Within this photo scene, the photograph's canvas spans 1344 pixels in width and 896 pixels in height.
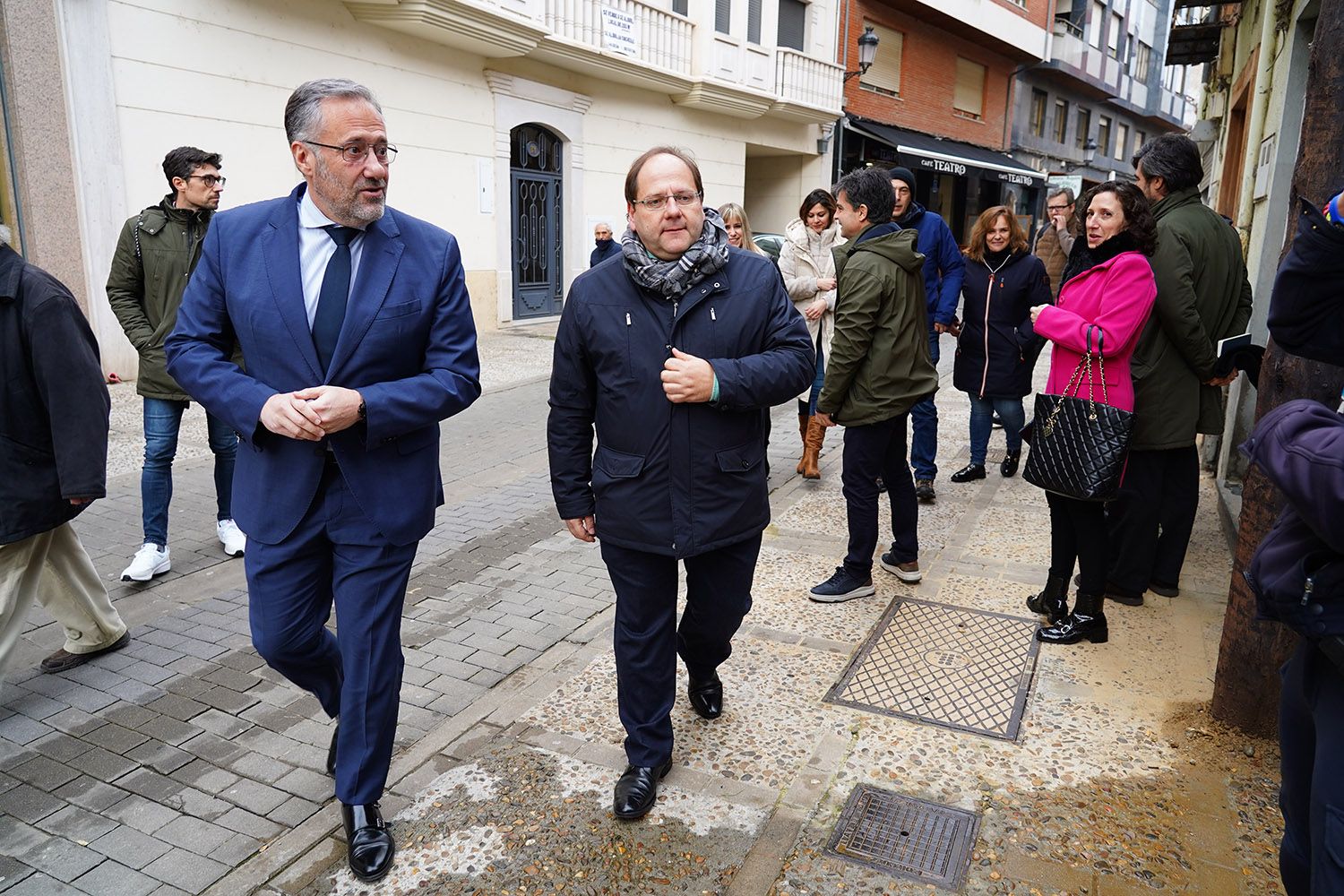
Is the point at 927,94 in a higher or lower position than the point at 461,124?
higher

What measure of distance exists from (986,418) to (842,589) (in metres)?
2.70

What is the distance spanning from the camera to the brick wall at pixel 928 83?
71.8 feet

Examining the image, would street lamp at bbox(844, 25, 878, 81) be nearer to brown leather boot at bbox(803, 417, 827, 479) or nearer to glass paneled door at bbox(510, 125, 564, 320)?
glass paneled door at bbox(510, 125, 564, 320)

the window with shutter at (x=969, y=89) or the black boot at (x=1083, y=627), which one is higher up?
the window with shutter at (x=969, y=89)

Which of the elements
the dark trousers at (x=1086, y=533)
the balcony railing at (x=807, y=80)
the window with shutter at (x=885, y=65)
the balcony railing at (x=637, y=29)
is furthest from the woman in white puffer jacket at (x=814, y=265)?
the window with shutter at (x=885, y=65)

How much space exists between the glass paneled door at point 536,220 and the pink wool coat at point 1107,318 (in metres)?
12.1

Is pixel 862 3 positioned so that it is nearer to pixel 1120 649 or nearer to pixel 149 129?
pixel 149 129

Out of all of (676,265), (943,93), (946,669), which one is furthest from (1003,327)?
(943,93)

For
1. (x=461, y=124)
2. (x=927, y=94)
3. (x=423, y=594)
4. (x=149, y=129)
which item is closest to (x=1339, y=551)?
(x=423, y=594)

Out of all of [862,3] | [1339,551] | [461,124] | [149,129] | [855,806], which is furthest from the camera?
[862,3]

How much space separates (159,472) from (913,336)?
385 cm

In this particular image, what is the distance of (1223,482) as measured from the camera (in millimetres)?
5910

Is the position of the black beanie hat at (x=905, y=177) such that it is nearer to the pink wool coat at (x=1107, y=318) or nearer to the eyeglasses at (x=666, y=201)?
the pink wool coat at (x=1107, y=318)

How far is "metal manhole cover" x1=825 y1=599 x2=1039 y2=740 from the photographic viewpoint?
11.4ft
